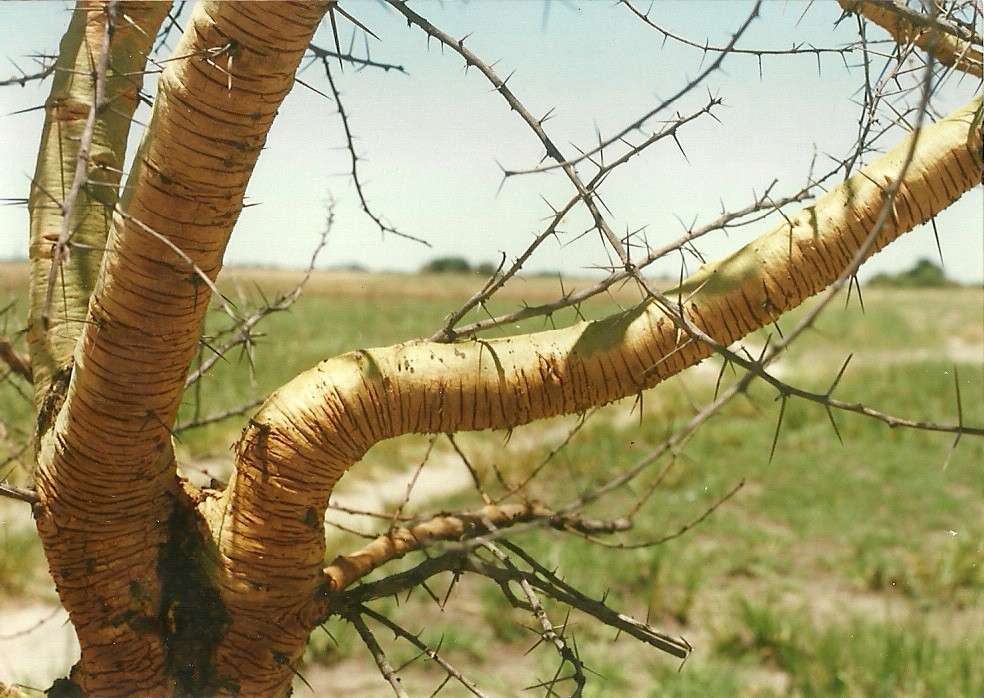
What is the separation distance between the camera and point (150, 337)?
4.29 feet

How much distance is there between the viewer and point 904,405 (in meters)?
10.6

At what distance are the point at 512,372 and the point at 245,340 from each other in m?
0.47

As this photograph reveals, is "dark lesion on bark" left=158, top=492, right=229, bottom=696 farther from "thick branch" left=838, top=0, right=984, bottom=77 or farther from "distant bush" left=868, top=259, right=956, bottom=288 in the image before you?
"distant bush" left=868, top=259, right=956, bottom=288

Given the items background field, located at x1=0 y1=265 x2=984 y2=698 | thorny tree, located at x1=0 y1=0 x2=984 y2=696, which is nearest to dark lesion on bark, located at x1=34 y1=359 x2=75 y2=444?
thorny tree, located at x1=0 y1=0 x2=984 y2=696

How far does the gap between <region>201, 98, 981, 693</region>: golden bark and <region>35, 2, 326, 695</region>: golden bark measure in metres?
0.16

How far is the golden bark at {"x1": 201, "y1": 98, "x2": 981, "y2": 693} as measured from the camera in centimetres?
132

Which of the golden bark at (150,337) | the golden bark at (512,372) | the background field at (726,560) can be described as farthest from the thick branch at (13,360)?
the golden bark at (512,372)

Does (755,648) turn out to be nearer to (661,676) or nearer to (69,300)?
(661,676)

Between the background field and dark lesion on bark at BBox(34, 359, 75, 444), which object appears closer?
dark lesion on bark at BBox(34, 359, 75, 444)

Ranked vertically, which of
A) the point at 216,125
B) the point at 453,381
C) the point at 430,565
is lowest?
the point at 430,565

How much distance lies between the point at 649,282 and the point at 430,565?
2.34ft

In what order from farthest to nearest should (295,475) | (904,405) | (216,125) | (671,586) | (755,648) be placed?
(904,405) → (671,586) → (755,648) → (295,475) → (216,125)

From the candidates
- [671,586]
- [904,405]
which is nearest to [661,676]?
[671,586]

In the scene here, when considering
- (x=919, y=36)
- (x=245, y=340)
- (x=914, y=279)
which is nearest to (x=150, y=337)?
(x=245, y=340)
